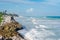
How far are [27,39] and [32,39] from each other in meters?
0.71

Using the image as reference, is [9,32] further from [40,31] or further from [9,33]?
[40,31]

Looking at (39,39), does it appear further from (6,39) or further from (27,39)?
(6,39)

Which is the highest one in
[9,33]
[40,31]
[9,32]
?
[9,33]

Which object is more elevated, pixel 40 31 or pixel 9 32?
pixel 9 32

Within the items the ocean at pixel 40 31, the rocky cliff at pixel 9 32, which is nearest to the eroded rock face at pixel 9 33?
the rocky cliff at pixel 9 32

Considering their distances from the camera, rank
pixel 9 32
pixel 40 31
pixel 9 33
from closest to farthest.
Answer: pixel 9 33
pixel 9 32
pixel 40 31

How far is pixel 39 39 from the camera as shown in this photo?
26.2 m

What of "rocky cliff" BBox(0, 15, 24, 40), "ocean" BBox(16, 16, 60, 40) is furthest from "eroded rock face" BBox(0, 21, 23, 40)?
"ocean" BBox(16, 16, 60, 40)

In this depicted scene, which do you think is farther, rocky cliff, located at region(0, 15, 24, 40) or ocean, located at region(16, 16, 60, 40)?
ocean, located at region(16, 16, 60, 40)

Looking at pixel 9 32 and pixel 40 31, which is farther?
pixel 40 31

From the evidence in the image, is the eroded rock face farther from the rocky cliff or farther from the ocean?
the ocean

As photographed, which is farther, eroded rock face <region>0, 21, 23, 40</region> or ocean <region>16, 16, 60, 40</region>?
ocean <region>16, 16, 60, 40</region>

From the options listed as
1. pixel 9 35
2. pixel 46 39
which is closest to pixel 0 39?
pixel 9 35

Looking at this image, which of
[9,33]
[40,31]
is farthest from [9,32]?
[40,31]
